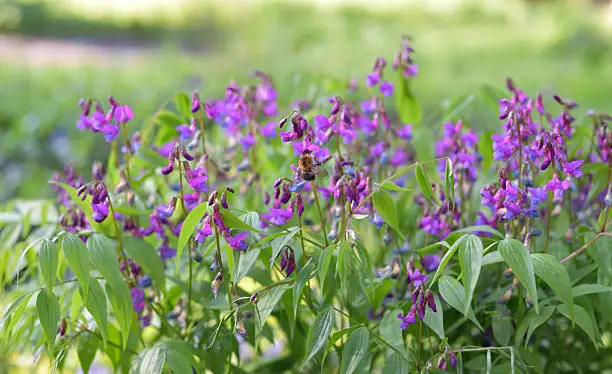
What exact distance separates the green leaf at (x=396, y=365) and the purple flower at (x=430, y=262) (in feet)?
1.10

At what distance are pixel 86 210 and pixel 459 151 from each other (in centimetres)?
109

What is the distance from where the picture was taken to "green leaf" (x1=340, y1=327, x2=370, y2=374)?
6.45 ft

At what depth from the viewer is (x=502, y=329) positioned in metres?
2.18

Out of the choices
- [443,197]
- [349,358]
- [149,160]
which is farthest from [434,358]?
[149,160]

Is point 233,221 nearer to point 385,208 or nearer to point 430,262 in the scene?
point 385,208

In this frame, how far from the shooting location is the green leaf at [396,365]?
2.02m

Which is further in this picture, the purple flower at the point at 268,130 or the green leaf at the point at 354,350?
the purple flower at the point at 268,130

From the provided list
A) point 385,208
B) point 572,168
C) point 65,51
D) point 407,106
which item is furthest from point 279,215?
point 65,51

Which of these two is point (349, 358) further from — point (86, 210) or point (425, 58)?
point (425, 58)

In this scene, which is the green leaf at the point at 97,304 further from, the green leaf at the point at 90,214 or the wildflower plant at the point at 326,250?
the green leaf at the point at 90,214

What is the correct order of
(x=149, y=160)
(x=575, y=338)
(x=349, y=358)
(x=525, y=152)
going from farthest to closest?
1. (x=575, y=338)
2. (x=149, y=160)
3. (x=525, y=152)
4. (x=349, y=358)

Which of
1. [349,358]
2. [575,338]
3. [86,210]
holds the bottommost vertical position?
[575,338]

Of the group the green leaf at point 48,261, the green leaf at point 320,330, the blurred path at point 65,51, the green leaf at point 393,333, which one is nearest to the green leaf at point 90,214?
the green leaf at point 48,261

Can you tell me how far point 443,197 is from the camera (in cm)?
241
